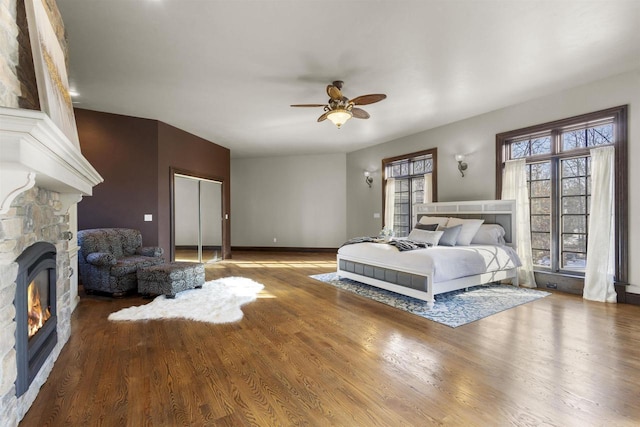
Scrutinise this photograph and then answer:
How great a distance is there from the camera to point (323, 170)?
8.57m

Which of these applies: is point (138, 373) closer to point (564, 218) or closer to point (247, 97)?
point (247, 97)

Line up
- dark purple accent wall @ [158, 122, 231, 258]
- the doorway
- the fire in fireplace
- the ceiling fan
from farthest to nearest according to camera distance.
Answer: the doorway → dark purple accent wall @ [158, 122, 231, 258] → the ceiling fan → the fire in fireplace

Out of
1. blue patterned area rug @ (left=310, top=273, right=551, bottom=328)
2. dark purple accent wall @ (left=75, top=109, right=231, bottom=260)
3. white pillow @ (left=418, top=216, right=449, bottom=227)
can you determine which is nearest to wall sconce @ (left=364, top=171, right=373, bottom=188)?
white pillow @ (left=418, top=216, right=449, bottom=227)

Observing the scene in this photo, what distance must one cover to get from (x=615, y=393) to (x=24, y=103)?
3.99 metres

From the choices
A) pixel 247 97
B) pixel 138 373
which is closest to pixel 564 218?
pixel 247 97

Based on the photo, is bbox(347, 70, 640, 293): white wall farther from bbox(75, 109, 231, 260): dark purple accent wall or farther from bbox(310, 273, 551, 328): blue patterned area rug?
bbox(75, 109, 231, 260): dark purple accent wall

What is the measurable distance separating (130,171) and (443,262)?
5.17 meters

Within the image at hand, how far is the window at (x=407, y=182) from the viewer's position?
20.6 feet

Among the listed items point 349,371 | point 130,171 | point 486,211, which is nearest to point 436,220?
point 486,211

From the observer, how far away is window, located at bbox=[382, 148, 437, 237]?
6.27 m

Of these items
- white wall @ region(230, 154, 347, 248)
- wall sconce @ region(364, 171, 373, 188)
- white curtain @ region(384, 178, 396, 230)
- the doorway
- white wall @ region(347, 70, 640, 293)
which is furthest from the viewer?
white wall @ region(230, 154, 347, 248)

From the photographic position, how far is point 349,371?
2.09 m

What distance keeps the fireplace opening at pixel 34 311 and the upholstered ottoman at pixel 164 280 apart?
1.58 metres

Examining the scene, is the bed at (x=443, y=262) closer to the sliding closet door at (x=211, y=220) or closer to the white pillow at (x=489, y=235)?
the white pillow at (x=489, y=235)
